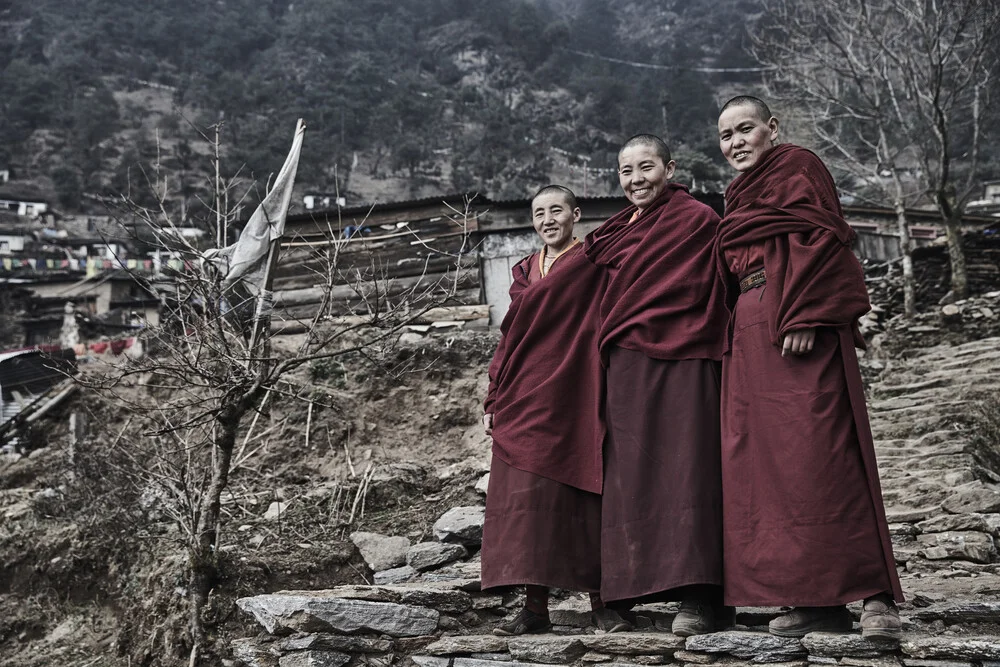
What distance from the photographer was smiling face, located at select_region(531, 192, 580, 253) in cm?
390

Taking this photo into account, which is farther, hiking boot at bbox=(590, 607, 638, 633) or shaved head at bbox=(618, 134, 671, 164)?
shaved head at bbox=(618, 134, 671, 164)

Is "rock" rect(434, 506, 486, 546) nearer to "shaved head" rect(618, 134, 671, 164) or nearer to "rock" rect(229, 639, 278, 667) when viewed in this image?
"rock" rect(229, 639, 278, 667)

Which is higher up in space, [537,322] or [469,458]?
[537,322]

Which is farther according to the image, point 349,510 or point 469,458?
point 469,458

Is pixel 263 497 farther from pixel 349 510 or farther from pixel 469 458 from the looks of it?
pixel 469 458

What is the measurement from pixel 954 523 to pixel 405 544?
345cm

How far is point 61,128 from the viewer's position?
165 feet

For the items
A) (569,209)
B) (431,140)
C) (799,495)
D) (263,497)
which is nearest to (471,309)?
(263,497)

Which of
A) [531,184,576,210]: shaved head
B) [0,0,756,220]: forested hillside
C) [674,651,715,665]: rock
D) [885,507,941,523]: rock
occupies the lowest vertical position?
[885,507,941,523]: rock

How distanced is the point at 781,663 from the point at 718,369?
1.11 metres

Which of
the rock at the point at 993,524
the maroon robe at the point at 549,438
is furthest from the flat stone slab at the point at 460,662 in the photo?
the rock at the point at 993,524

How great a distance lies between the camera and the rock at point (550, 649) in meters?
3.12

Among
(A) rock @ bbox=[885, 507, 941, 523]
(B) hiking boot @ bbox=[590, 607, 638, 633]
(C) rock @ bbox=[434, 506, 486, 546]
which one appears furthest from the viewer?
(C) rock @ bbox=[434, 506, 486, 546]

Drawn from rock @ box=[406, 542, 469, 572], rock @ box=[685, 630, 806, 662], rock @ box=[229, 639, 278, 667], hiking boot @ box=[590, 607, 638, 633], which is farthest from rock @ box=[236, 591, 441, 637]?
rock @ box=[406, 542, 469, 572]
